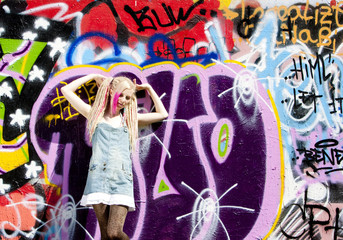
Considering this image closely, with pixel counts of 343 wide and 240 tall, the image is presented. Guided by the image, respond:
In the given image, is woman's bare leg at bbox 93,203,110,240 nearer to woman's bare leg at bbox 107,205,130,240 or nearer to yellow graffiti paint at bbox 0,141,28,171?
woman's bare leg at bbox 107,205,130,240

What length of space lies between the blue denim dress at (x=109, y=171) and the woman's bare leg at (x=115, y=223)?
6cm

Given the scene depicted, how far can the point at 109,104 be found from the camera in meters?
3.64

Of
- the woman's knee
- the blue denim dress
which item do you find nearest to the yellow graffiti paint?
the blue denim dress

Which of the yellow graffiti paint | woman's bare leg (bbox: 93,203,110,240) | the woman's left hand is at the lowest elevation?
woman's bare leg (bbox: 93,203,110,240)

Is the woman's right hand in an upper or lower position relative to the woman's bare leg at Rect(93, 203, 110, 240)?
upper

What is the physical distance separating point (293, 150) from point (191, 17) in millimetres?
1863

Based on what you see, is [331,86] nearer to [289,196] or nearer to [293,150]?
[293,150]

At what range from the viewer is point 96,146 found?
11.3 feet

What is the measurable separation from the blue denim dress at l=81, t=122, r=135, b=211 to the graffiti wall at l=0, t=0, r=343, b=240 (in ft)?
1.95

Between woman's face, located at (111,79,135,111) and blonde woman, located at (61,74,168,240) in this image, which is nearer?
blonde woman, located at (61,74,168,240)

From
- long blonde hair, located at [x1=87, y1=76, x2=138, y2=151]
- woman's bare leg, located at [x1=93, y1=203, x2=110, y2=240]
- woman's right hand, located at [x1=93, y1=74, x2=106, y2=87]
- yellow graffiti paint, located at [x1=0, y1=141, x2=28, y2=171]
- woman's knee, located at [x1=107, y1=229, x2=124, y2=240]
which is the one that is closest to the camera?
woman's knee, located at [x1=107, y1=229, x2=124, y2=240]

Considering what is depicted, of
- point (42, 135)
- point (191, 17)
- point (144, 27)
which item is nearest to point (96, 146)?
point (42, 135)

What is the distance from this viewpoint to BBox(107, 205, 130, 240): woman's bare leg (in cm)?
319

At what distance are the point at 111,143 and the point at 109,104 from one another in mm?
426
